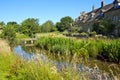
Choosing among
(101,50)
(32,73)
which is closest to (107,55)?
(101,50)

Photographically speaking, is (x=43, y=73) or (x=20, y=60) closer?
(x=43, y=73)

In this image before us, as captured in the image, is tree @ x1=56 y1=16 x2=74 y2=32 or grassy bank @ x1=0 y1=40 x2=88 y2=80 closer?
grassy bank @ x1=0 y1=40 x2=88 y2=80

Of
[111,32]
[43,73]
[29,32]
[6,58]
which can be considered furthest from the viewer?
[29,32]

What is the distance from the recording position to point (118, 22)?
4659cm

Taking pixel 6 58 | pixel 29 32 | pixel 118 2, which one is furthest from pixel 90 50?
pixel 29 32

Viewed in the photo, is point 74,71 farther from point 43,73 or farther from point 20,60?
point 20,60

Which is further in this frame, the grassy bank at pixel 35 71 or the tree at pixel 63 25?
the tree at pixel 63 25

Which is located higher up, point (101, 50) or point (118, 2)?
point (118, 2)

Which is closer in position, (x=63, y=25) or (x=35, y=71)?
(x=35, y=71)

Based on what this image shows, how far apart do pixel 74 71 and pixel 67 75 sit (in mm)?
225

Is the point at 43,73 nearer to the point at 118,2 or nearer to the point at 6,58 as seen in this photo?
the point at 6,58

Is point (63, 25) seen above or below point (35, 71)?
above

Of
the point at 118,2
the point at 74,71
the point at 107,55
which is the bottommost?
the point at 107,55

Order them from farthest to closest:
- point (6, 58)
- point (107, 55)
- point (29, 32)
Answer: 1. point (29, 32)
2. point (107, 55)
3. point (6, 58)
